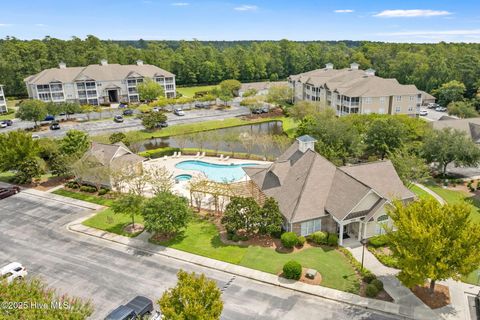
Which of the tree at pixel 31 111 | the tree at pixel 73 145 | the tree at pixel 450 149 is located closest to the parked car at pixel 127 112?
the tree at pixel 31 111

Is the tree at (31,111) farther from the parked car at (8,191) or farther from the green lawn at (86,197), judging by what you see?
the green lawn at (86,197)

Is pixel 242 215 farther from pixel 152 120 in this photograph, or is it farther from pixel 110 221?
pixel 152 120

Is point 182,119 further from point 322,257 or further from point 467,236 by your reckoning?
point 467,236

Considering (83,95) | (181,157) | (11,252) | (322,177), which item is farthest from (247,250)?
(83,95)

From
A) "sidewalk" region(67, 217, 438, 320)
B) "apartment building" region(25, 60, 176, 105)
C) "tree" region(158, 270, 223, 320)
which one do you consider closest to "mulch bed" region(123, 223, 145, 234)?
"sidewalk" region(67, 217, 438, 320)

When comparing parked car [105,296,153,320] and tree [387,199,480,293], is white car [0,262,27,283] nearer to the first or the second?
parked car [105,296,153,320]

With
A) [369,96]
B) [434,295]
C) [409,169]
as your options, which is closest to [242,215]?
[434,295]
